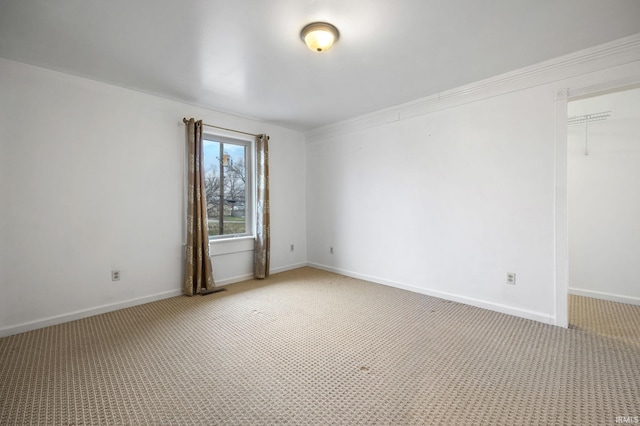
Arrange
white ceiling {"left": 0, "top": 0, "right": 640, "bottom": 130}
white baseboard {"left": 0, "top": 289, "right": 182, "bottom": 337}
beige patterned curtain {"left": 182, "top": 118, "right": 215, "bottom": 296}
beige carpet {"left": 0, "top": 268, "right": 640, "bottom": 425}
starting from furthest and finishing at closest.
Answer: beige patterned curtain {"left": 182, "top": 118, "right": 215, "bottom": 296} < white baseboard {"left": 0, "top": 289, "right": 182, "bottom": 337} < white ceiling {"left": 0, "top": 0, "right": 640, "bottom": 130} < beige carpet {"left": 0, "top": 268, "right": 640, "bottom": 425}


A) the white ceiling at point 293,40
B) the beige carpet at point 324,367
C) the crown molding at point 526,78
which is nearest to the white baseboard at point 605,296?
the beige carpet at point 324,367

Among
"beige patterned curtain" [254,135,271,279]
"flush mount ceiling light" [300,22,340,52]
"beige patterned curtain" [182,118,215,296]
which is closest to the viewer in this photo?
"flush mount ceiling light" [300,22,340,52]

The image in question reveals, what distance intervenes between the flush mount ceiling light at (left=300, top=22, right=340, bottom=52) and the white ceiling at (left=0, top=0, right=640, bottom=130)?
55 mm

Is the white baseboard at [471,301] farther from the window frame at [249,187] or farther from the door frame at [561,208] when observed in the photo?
the window frame at [249,187]

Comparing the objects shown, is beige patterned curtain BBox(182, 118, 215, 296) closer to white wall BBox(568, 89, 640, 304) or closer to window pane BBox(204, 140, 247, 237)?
window pane BBox(204, 140, 247, 237)

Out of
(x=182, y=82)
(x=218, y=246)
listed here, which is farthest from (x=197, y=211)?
(x=182, y=82)

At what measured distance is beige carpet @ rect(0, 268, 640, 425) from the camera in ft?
5.23

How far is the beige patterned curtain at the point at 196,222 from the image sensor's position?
361 cm

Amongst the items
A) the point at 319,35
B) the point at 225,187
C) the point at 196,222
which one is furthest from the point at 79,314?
the point at 319,35

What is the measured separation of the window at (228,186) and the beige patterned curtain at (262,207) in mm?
Result: 194

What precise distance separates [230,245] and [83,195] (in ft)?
5.99

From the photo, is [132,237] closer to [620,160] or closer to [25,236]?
[25,236]

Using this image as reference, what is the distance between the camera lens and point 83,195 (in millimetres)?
2947

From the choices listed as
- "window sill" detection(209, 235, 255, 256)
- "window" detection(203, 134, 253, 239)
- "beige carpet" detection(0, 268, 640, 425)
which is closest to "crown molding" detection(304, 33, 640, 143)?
"window" detection(203, 134, 253, 239)
